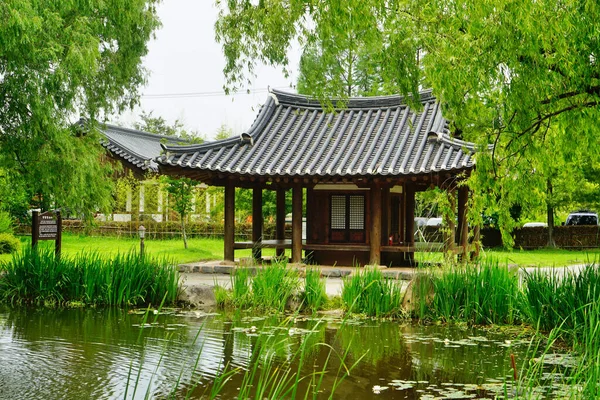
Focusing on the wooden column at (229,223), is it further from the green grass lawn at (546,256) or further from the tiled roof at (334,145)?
the green grass lawn at (546,256)

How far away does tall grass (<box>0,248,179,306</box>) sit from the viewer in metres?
10.1

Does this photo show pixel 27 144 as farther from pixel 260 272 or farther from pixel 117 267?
pixel 260 272

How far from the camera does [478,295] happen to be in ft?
28.5

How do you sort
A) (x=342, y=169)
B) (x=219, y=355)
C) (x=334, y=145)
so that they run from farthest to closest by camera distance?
(x=334, y=145) → (x=342, y=169) → (x=219, y=355)

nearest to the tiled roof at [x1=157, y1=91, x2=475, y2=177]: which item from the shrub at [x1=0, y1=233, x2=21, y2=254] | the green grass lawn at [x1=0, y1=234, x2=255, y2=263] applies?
the green grass lawn at [x1=0, y1=234, x2=255, y2=263]

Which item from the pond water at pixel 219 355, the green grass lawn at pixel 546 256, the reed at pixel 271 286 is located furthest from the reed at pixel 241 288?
the green grass lawn at pixel 546 256

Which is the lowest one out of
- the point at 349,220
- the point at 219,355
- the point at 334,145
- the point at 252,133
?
the point at 219,355

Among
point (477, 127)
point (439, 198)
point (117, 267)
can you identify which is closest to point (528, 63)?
point (477, 127)

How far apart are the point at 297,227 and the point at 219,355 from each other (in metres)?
7.73

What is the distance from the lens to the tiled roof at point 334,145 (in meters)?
13.9

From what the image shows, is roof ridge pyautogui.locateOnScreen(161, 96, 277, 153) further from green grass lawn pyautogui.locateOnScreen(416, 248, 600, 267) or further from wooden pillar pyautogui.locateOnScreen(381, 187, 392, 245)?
green grass lawn pyautogui.locateOnScreen(416, 248, 600, 267)

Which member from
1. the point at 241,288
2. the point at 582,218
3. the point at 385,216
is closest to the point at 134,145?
the point at 385,216

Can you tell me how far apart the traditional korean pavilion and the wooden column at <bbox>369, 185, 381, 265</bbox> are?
0.07ft

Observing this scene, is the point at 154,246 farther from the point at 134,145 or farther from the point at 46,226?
the point at 134,145
